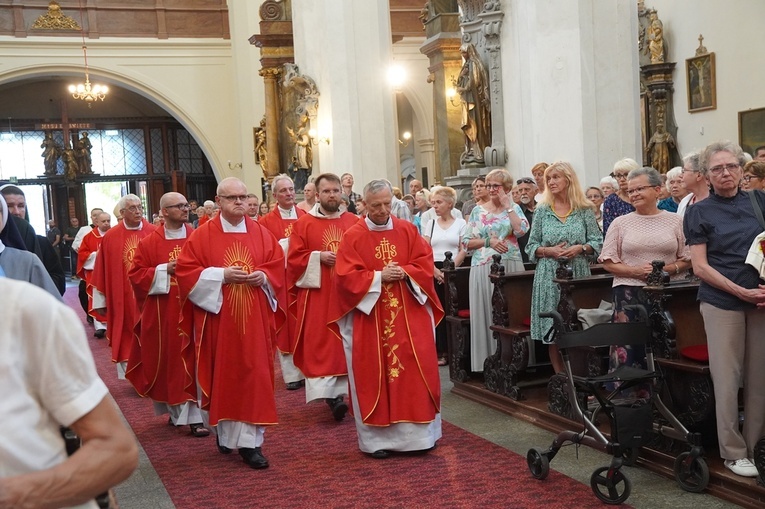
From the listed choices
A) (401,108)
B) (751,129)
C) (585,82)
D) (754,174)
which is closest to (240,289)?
(754,174)

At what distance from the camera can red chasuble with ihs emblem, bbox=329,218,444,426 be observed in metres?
6.12

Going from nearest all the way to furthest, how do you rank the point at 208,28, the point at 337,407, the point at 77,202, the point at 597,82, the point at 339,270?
1. the point at 339,270
2. the point at 337,407
3. the point at 597,82
4. the point at 208,28
5. the point at 77,202

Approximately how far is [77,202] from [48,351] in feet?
89.0

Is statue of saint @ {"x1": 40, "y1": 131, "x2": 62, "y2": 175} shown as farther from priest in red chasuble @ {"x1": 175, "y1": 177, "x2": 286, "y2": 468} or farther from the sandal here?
priest in red chasuble @ {"x1": 175, "y1": 177, "x2": 286, "y2": 468}

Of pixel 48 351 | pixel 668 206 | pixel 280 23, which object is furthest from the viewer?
pixel 280 23

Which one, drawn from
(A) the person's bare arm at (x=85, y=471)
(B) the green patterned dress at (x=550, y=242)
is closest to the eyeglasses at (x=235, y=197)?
(B) the green patterned dress at (x=550, y=242)

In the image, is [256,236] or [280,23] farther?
[280,23]

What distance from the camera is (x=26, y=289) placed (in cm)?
171

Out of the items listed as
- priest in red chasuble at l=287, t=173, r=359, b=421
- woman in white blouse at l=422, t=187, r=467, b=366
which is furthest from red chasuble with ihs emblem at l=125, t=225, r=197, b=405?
woman in white blouse at l=422, t=187, r=467, b=366

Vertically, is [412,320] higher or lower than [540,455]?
higher

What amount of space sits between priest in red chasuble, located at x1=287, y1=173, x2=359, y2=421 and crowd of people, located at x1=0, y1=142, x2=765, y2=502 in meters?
0.01

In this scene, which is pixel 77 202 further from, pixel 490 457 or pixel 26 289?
pixel 26 289

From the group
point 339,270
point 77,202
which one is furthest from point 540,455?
point 77,202

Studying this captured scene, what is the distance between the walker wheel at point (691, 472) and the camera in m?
4.78
